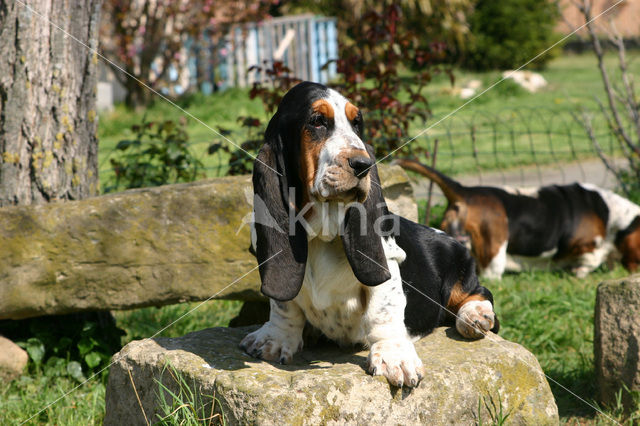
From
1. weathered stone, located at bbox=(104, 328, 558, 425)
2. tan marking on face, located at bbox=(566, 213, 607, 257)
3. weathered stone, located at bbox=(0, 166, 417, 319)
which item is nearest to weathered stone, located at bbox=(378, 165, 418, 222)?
weathered stone, located at bbox=(0, 166, 417, 319)

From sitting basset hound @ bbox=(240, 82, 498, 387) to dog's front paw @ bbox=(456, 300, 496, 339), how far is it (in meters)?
0.49

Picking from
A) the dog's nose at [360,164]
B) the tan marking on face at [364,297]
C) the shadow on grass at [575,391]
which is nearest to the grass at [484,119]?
the shadow on grass at [575,391]

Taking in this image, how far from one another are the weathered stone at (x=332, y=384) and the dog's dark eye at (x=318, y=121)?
3.26 feet

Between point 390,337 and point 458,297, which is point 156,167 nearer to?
point 458,297

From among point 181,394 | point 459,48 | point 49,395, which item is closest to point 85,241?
point 49,395

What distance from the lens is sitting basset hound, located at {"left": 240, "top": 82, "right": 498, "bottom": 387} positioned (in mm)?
2721

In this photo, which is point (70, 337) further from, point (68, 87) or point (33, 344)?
point (68, 87)

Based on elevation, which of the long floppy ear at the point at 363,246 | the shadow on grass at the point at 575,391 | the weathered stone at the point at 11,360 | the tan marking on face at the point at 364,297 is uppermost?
the long floppy ear at the point at 363,246

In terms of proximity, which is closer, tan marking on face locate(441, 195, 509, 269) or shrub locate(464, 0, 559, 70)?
tan marking on face locate(441, 195, 509, 269)

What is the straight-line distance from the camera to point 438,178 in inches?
230

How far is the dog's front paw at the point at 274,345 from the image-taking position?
3.17m

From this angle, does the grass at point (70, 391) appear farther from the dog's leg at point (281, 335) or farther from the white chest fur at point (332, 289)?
the white chest fur at point (332, 289)

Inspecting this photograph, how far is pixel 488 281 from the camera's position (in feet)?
19.7

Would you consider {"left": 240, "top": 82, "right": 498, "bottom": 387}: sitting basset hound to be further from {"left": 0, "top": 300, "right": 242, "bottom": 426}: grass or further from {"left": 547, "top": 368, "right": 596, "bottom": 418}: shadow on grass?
{"left": 547, "top": 368, "right": 596, "bottom": 418}: shadow on grass
